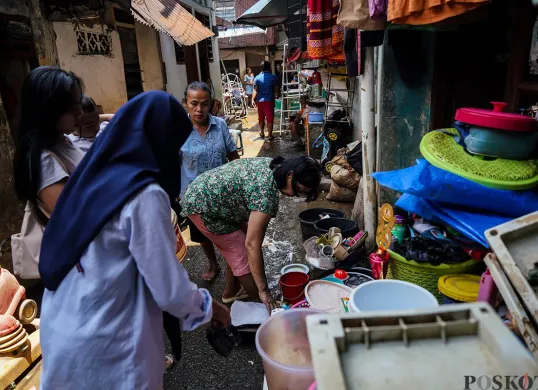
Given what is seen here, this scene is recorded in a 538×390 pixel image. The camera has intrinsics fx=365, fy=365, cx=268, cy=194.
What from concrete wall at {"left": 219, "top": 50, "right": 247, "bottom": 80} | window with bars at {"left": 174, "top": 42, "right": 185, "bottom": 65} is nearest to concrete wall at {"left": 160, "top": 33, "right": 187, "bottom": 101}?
window with bars at {"left": 174, "top": 42, "right": 185, "bottom": 65}

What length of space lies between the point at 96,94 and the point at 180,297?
19.2 ft

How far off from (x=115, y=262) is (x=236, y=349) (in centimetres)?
180

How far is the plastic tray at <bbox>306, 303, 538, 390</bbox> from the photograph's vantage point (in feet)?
2.81

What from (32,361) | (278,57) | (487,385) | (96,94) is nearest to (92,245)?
(487,385)

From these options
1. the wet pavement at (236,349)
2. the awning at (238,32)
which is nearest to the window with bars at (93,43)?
the wet pavement at (236,349)

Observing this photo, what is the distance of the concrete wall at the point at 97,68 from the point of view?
5445mm

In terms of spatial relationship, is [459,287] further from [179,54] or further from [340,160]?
[179,54]

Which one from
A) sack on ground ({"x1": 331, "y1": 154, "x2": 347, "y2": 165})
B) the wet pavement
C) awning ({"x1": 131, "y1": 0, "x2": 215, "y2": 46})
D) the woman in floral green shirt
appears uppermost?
awning ({"x1": 131, "y1": 0, "x2": 215, "y2": 46})

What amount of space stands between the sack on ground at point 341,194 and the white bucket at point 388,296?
3630 mm

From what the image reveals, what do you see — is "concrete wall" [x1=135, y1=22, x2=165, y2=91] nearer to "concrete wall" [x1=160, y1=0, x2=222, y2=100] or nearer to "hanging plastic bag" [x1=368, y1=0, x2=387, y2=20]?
"concrete wall" [x1=160, y1=0, x2=222, y2=100]

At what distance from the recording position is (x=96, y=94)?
244 inches

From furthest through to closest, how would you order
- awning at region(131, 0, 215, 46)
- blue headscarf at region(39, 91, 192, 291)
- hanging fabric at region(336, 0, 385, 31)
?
awning at region(131, 0, 215, 46) < hanging fabric at region(336, 0, 385, 31) < blue headscarf at region(39, 91, 192, 291)

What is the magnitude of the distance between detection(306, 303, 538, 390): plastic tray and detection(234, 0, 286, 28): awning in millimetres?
7809

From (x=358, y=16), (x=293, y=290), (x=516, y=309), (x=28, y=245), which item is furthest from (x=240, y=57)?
(x=516, y=309)
